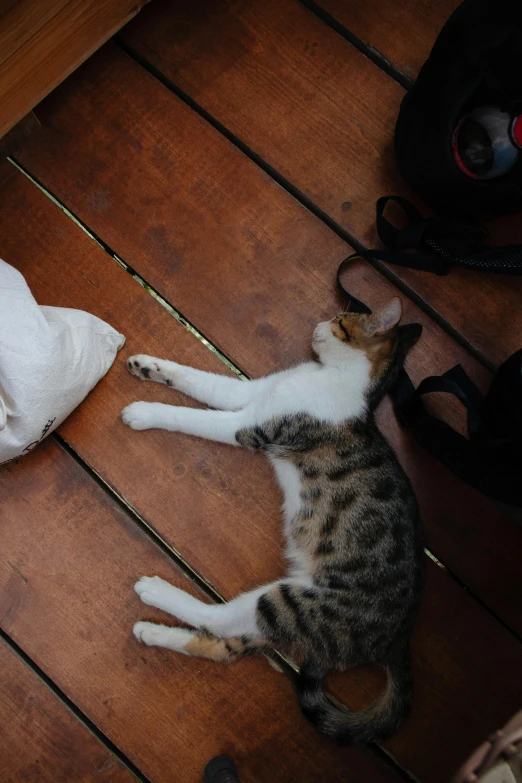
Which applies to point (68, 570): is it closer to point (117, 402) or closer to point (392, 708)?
point (117, 402)

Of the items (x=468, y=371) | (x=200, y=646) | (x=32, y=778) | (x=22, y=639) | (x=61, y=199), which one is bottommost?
(x=32, y=778)

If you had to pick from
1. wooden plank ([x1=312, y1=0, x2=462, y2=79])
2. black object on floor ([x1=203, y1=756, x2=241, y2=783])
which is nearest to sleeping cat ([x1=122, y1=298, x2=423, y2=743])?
black object on floor ([x1=203, y1=756, x2=241, y2=783])

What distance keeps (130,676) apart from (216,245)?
1.17 m

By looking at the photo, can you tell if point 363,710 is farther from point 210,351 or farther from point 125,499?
A: point 210,351

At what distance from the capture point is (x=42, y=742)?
1.49 meters

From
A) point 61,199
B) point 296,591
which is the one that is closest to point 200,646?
point 296,591

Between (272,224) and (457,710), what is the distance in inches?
55.3

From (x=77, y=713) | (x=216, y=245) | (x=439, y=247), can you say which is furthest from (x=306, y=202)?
(x=77, y=713)

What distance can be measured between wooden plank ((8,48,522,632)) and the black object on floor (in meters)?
0.76

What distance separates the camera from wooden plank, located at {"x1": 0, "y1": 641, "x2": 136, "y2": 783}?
148 cm

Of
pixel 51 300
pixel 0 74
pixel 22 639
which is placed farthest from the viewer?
pixel 51 300

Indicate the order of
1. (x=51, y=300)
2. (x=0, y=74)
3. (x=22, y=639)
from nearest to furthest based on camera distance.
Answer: (x=0, y=74), (x=22, y=639), (x=51, y=300)

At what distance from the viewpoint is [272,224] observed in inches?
66.4

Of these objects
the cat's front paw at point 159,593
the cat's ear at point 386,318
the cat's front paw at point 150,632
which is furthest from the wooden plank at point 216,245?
the cat's front paw at point 150,632
